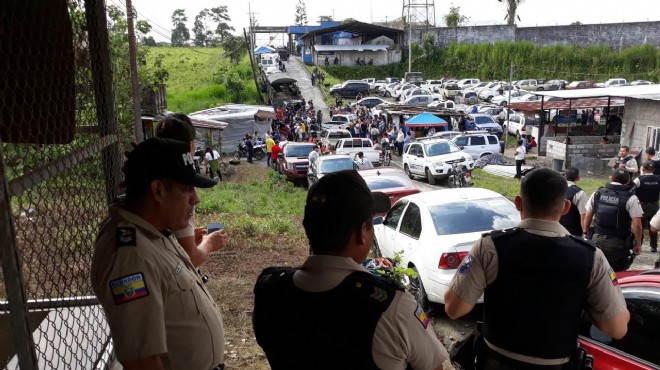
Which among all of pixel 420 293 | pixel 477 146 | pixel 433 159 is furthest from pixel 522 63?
pixel 420 293

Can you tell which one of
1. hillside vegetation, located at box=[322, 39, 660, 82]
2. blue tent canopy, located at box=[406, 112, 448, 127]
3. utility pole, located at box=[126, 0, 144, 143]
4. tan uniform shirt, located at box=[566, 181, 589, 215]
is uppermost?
hillside vegetation, located at box=[322, 39, 660, 82]

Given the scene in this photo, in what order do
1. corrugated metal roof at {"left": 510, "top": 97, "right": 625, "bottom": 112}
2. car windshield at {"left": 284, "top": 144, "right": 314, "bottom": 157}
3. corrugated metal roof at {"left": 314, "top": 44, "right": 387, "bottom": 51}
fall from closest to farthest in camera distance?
1. car windshield at {"left": 284, "top": 144, "right": 314, "bottom": 157}
2. corrugated metal roof at {"left": 510, "top": 97, "right": 625, "bottom": 112}
3. corrugated metal roof at {"left": 314, "top": 44, "right": 387, "bottom": 51}

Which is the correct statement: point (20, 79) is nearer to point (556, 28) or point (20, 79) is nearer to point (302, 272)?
point (302, 272)

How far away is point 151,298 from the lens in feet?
7.04

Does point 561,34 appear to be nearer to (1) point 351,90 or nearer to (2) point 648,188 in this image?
(1) point 351,90

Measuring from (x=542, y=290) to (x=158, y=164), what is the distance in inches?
80.6

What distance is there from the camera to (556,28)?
5631 centimetres

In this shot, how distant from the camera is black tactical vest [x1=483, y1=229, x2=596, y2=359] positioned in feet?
9.30

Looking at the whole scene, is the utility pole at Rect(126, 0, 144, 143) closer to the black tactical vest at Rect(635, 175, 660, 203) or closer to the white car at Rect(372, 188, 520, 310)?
the white car at Rect(372, 188, 520, 310)

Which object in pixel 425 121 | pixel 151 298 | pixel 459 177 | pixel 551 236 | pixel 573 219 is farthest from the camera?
pixel 425 121

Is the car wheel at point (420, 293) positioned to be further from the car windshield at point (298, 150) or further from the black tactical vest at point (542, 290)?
the car windshield at point (298, 150)

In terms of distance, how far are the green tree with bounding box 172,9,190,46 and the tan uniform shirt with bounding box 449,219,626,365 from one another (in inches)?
4343

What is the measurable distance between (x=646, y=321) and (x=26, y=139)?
3691 mm

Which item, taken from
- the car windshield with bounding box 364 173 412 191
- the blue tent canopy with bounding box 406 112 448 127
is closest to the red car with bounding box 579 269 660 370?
the car windshield with bounding box 364 173 412 191
